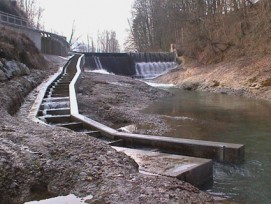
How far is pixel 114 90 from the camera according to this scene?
19.0 meters

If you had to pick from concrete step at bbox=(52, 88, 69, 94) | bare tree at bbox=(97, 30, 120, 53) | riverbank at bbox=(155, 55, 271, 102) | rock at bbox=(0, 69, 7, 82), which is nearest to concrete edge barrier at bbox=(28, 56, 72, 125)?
concrete step at bbox=(52, 88, 69, 94)

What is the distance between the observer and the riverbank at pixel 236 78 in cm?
1973

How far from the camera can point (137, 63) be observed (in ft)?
129

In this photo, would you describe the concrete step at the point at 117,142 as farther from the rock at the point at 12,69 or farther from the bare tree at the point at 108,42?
the bare tree at the point at 108,42

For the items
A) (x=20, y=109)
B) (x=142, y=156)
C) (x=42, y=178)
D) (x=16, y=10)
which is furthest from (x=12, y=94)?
(x=16, y=10)

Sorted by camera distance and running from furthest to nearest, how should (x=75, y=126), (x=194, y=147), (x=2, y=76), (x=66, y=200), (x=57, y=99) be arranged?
(x=57, y=99)
(x=2, y=76)
(x=75, y=126)
(x=194, y=147)
(x=66, y=200)

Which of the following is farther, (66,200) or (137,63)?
(137,63)

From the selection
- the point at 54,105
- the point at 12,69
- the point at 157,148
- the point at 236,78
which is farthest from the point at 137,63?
the point at 157,148

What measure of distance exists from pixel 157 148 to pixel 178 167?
2.10 metres

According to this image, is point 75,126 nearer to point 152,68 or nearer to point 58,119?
point 58,119

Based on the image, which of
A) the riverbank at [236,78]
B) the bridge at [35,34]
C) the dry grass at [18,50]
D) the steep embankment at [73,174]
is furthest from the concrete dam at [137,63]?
the steep embankment at [73,174]

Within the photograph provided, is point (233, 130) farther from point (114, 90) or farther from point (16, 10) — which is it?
point (16, 10)

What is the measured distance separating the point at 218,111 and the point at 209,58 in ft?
60.4

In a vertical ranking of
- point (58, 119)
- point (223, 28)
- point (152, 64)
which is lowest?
point (58, 119)
